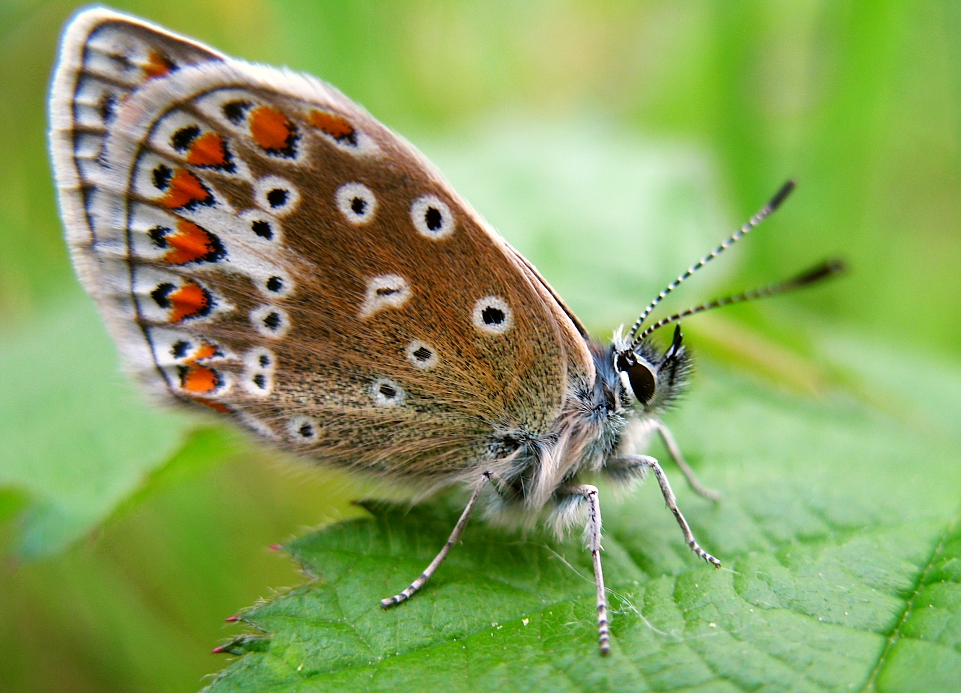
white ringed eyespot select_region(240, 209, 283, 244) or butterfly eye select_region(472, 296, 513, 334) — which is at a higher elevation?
butterfly eye select_region(472, 296, 513, 334)

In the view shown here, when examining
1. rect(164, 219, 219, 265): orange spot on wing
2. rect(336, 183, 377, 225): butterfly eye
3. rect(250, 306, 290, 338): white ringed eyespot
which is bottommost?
rect(250, 306, 290, 338): white ringed eyespot

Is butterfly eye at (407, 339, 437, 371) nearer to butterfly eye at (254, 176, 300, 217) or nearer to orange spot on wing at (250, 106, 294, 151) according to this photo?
butterfly eye at (254, 176, 300, 217)

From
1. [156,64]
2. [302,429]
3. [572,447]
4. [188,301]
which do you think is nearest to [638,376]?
[572,447]

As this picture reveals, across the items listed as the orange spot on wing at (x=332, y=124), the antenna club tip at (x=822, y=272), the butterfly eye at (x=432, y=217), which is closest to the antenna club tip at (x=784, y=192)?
the antenna club tip at (x=822, y=272)

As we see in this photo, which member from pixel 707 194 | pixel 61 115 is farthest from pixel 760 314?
pixel 61 115

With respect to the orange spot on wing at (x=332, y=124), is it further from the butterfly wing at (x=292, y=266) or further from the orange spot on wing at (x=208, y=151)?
the orange spot on wing at (x=208, y=151)

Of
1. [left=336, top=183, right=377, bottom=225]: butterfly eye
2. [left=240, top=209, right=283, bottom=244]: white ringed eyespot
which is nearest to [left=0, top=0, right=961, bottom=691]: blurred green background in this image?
[left=240, top=209, right=283, bottom=244]: white ringed eyespot
